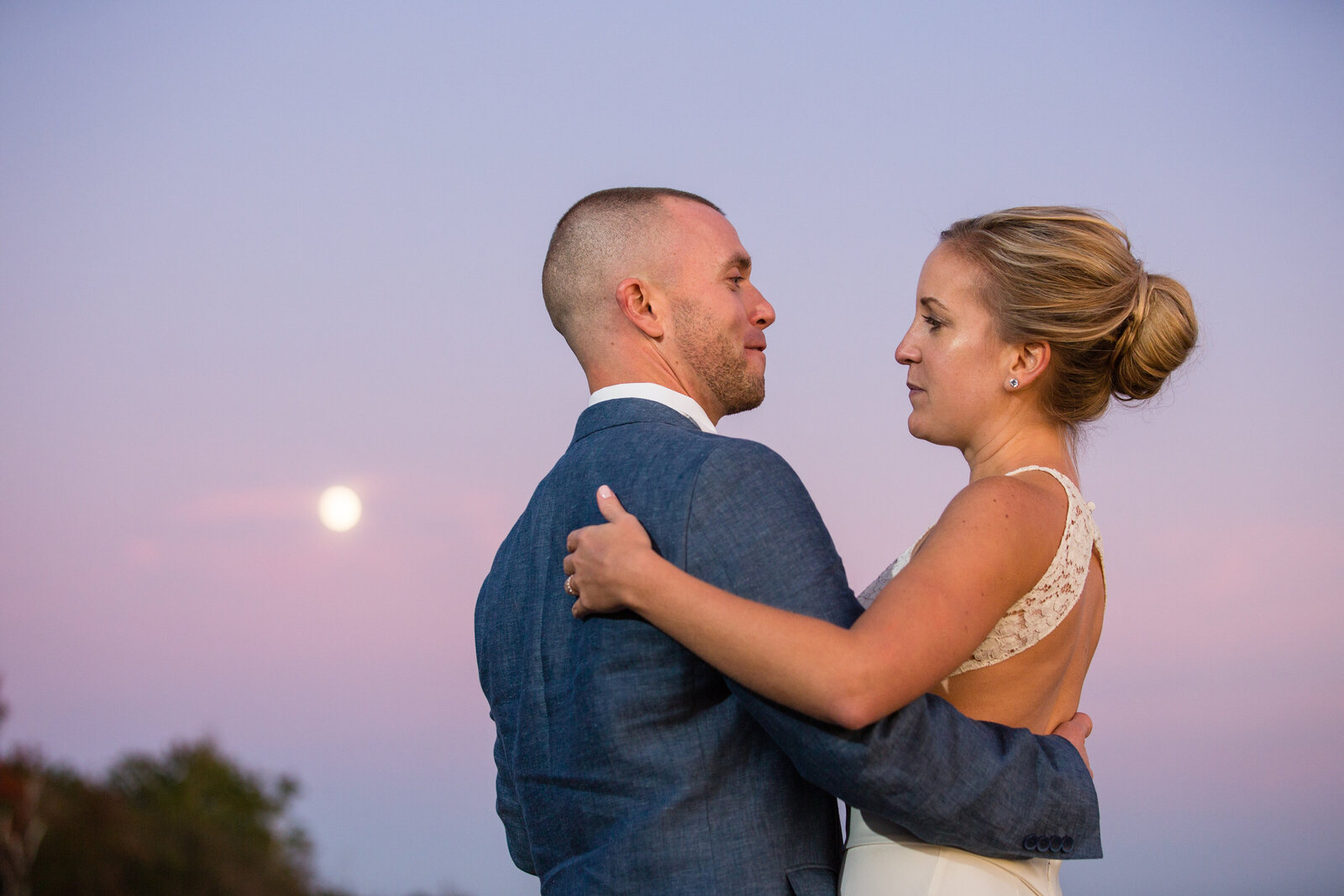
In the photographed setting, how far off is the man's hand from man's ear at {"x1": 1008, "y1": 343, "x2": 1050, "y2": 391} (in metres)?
0.97

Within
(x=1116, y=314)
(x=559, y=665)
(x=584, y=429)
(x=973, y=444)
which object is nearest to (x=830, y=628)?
(x=559, y=665)

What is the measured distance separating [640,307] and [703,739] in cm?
147

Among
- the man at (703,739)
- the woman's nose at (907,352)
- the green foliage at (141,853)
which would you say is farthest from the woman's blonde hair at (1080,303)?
the green foliage at (141,853)

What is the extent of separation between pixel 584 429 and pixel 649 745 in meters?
0.95

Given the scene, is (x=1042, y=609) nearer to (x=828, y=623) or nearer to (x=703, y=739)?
(x=828, y=623)

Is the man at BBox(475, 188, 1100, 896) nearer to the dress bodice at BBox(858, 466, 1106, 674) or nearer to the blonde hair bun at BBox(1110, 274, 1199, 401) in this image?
the dress bodice at BBox(858, 466, 1106, 674)

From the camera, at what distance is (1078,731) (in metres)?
3.27

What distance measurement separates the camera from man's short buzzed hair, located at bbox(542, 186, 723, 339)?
147 inches

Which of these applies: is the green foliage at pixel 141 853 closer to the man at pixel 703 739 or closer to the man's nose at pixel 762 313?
the man at pixel 703 739

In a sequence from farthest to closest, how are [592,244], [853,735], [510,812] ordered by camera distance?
[592,244] → [510,812] → [853,735]

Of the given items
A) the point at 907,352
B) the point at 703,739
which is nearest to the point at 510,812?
the point at 703,739

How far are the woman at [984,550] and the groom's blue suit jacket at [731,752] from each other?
0.11 m

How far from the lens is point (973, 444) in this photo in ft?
11.8

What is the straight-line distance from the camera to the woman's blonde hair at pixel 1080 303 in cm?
340
